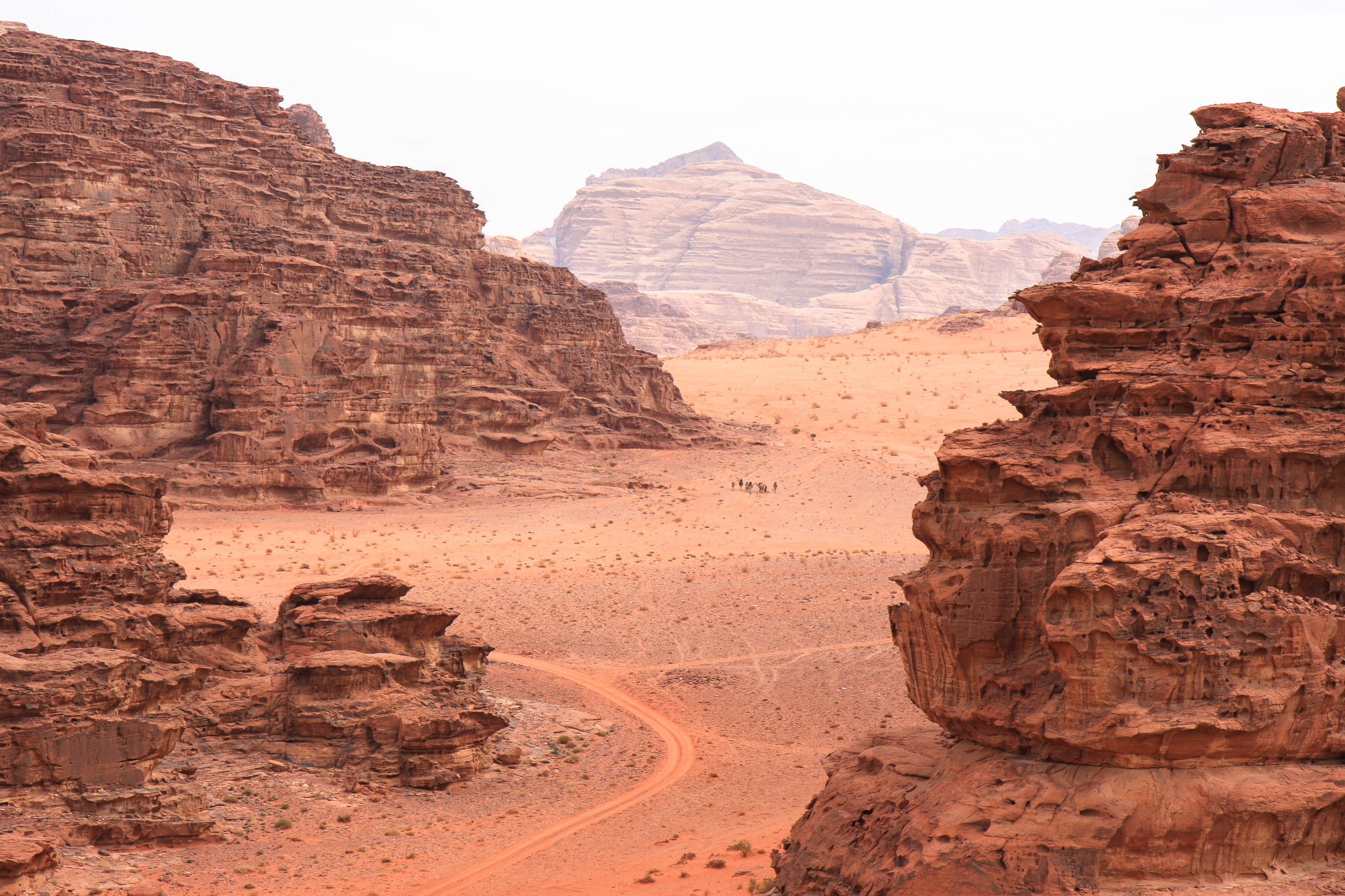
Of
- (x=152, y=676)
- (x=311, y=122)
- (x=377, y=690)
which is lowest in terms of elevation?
(x=377, y=690)

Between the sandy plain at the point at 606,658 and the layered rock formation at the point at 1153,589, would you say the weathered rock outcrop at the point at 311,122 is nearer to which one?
the sandy plain at the point at 606,658

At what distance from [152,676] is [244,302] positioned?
28.7 meters

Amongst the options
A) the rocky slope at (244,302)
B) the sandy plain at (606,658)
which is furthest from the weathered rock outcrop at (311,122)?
the sandy plain at (606,658)

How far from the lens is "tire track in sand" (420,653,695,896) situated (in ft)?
48.2

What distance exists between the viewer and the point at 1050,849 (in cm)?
923

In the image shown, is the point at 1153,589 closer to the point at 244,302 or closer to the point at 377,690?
the point at 377,690

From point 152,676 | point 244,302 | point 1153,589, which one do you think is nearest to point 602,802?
point 152,676

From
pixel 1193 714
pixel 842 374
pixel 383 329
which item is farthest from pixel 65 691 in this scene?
pixel 842 374

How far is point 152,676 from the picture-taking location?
1578cm

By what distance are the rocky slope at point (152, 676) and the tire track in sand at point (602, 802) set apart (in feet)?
6.95

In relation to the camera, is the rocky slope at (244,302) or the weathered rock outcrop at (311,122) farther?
the weathered rock outcrop at (311,122)

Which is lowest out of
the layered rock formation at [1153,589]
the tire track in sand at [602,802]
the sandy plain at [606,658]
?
the tire track in sand at [602,802]

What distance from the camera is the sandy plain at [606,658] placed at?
48.4ft

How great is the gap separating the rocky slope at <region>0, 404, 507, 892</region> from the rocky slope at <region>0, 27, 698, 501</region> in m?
23.1
